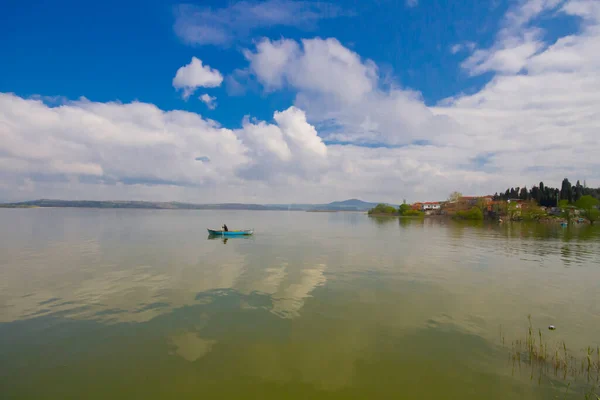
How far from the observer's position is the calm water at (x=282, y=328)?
10.5 meters

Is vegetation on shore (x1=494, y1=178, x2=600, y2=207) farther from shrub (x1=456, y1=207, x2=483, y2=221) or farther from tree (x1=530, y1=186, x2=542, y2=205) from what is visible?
shrub (x1=456, y1=207, x2=483, y2=221)

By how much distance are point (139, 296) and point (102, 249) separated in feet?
78.5

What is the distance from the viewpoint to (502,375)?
1113 cm

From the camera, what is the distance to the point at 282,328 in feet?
49.8

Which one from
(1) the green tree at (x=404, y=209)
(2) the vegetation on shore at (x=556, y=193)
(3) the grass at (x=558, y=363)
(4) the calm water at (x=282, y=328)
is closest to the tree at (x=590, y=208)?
(2) the vegetation on shore at (x=556, y=193)

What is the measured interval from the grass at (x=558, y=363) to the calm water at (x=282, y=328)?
15cm

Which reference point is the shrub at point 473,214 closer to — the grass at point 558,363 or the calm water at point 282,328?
the calm water at point 282,328

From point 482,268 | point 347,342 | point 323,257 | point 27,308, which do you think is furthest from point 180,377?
point 482,268

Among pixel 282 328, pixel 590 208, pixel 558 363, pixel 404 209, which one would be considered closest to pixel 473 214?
pixel 590 208

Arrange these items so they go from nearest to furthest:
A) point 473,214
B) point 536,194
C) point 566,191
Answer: point 473,214
point 566,191
point 536,194

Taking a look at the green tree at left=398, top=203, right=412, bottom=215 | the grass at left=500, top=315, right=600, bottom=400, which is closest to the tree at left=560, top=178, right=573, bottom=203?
the green tree at left=398, top=203, right=412, bottom=215

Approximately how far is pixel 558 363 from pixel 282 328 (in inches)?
431

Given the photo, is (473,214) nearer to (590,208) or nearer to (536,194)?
(590,208)

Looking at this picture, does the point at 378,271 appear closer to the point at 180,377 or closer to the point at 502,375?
the point at 502,375
